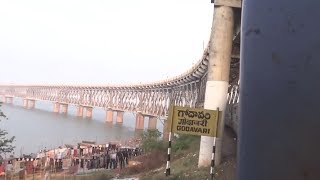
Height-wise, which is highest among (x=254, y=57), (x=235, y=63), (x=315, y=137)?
(x=235, y=63)

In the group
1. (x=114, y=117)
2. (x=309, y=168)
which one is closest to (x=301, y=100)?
(x=309, y=168)

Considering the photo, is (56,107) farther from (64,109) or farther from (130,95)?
(130,95)

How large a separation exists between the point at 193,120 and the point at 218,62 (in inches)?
154

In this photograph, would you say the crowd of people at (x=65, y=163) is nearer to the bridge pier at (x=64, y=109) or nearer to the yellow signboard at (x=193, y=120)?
the yellow signboard at (x=193, y=120)

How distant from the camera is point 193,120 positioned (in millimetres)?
7441

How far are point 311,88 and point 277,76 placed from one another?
19 cm

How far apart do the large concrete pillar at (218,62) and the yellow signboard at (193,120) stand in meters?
3.20

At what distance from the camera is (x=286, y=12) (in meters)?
2.25

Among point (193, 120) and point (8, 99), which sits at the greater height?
point (193, 120)

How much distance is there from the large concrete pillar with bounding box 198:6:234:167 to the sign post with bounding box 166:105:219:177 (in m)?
3.20

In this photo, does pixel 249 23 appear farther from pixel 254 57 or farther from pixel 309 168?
pixel 309 168

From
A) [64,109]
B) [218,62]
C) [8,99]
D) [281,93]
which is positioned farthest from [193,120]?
[8,99]

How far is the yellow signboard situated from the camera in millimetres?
7328

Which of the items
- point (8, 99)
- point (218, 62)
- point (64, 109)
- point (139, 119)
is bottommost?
point (64, 109)
